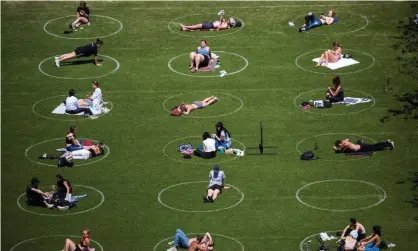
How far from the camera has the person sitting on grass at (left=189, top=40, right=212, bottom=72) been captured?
3007 inches

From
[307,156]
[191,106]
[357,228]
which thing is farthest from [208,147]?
[357,228]

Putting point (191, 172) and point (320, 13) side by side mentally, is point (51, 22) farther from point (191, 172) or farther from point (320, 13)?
point (191, 172)

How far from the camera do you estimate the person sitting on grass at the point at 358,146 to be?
67.1 meters

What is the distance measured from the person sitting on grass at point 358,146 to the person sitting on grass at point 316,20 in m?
15.6

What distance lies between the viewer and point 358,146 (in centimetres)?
6719

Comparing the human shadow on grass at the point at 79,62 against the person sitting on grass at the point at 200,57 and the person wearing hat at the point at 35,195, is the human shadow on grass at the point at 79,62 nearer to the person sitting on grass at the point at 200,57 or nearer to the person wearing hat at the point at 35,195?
the person sitting on grass at the point at 200,57

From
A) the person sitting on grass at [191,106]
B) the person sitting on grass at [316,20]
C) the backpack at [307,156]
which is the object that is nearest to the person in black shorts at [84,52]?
the person sitting on grass at [191,106]

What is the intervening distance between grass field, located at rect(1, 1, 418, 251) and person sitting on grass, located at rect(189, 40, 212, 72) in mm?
715

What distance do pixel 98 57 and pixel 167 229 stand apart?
20.5 metres

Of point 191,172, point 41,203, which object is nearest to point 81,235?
point 41,203

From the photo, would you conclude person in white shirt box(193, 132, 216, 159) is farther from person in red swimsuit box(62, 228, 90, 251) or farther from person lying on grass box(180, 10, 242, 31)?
person lying on grass box(180, 10, 242, 31)

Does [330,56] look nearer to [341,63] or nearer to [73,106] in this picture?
[341,63]

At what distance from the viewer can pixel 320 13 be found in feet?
277

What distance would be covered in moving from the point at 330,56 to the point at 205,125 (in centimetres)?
1022
